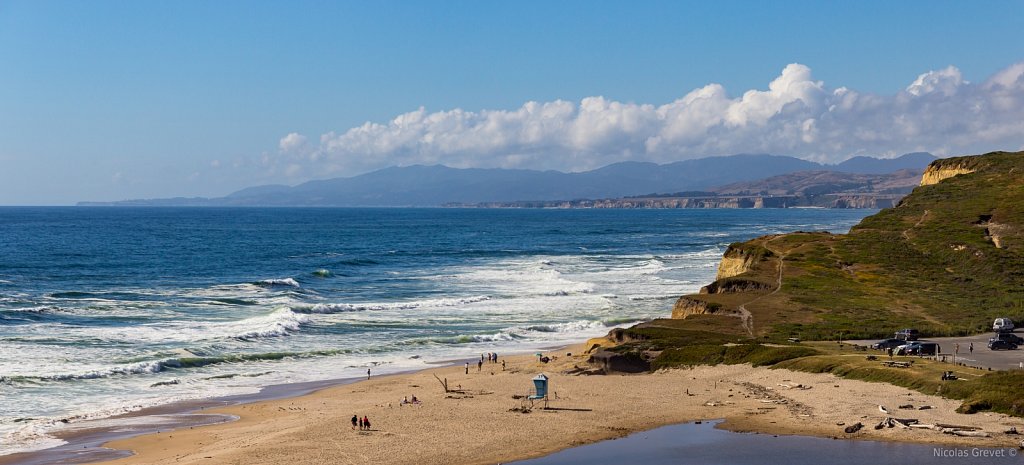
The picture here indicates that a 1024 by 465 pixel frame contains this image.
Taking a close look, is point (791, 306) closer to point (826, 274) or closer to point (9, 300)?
point (826, 274)

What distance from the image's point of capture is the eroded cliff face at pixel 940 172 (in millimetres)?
130375

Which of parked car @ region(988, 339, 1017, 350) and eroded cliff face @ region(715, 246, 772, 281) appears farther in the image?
eroded cliff face @ region(715, 246, 772, 281)

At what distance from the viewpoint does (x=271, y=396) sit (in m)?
49.1

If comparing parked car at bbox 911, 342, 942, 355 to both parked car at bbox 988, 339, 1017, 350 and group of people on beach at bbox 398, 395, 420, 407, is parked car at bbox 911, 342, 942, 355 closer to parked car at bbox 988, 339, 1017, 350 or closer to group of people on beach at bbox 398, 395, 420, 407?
parked car at bbox 988, 339, 1017, 350

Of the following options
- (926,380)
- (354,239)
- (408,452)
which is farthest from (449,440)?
(354,239)

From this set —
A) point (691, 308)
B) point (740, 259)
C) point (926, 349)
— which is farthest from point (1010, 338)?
point (740, 259)

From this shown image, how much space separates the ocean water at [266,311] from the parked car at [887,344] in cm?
2045

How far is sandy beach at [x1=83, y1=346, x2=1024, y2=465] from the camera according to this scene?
3509cm

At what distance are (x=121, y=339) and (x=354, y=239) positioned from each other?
119m

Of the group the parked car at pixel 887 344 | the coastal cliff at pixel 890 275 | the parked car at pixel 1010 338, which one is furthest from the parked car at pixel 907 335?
the parked car at pixel 1010 338

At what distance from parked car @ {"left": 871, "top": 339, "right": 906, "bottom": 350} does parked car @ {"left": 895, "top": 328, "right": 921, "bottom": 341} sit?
2.28 feet

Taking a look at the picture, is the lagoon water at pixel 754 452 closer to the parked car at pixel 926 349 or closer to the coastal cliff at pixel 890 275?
the parked car at pixel 926 349

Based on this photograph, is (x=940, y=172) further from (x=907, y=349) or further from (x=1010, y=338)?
(x=907, y=349)

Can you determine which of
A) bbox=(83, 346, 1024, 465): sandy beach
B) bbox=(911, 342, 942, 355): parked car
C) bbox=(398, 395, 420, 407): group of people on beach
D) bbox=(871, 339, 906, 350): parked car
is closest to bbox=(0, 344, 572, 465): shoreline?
bbox=(83, 346, 1024, 465): sandy beach
